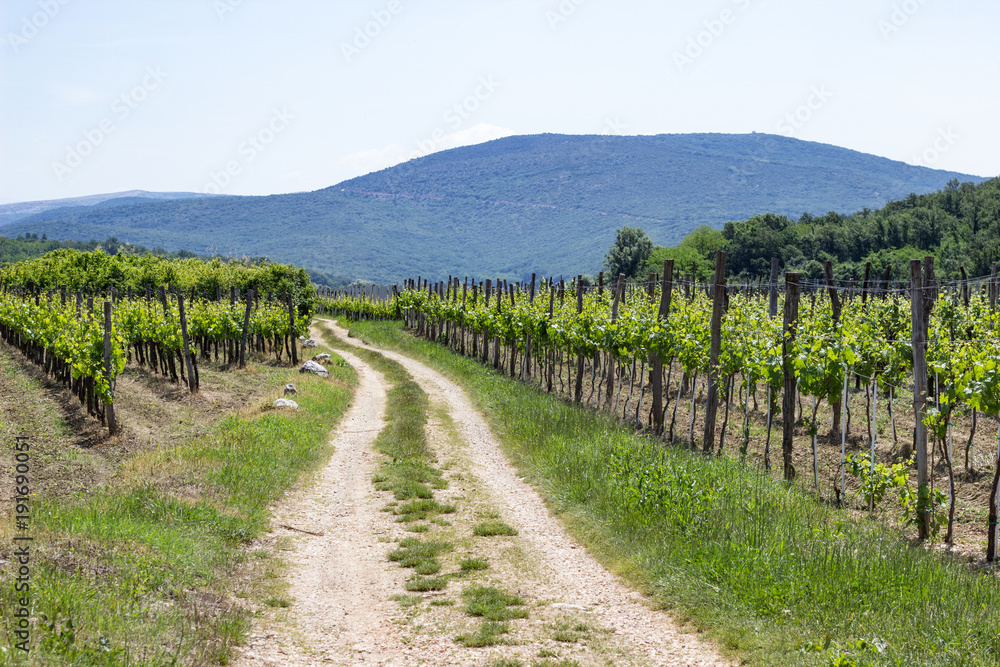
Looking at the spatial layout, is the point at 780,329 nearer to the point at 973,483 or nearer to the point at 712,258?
the point at 973,483

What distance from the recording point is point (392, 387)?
22625 mm

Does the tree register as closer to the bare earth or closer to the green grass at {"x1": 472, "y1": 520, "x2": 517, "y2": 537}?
the bare earth

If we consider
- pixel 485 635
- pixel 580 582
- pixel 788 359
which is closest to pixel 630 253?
pixel 788 359

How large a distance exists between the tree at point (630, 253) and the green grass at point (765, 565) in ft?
242

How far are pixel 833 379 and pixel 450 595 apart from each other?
24.6ft

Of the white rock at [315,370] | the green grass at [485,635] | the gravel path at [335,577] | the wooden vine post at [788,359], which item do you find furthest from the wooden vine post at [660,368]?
the white rock at [315,370]

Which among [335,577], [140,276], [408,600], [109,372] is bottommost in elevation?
[335,577]

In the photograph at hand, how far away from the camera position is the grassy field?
4.89m

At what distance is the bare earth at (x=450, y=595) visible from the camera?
5.59m

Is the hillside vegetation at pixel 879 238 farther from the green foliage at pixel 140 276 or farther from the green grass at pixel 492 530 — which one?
the green grass at pixel 492 530

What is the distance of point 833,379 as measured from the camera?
11258mm

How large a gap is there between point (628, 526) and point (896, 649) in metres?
3.43

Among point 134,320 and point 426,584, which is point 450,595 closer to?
point 426,584

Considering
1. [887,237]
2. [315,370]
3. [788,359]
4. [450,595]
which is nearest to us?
[450,595]
